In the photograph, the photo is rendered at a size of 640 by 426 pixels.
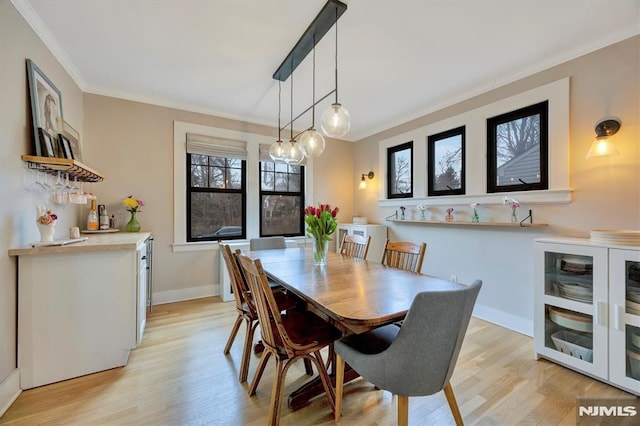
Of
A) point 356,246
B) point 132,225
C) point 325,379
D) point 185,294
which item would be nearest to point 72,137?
point 132,225

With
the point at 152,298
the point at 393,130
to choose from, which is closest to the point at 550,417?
the point at 393,130

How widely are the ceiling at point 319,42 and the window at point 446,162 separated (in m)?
0.47

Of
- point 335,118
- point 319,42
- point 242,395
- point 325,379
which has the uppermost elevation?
point 319,42

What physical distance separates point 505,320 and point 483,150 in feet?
5.94

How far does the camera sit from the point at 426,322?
104 centimetres

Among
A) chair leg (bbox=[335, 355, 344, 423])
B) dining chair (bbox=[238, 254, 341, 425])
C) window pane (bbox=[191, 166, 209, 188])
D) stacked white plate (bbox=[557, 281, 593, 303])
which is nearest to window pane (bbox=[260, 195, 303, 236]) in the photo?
window pane (bbox=[191, 166, 209, 188])

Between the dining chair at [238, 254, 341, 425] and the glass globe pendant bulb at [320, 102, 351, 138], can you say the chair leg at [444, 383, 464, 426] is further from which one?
the glass globe pendant bulb at [320, 102, 351, 138]

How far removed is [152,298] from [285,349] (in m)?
2.61

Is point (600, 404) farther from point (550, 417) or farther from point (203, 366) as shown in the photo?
point (203, 366)

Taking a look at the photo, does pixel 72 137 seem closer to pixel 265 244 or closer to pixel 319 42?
pixel 265 244

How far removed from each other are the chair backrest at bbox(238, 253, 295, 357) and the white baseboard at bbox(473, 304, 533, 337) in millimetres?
2436

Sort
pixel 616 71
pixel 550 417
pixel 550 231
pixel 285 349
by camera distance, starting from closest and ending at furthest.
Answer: pixel 285 349, pixel 550 417, pixel 616 71, pixel 550 231

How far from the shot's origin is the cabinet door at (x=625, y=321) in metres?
1.67

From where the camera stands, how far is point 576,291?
194cm
